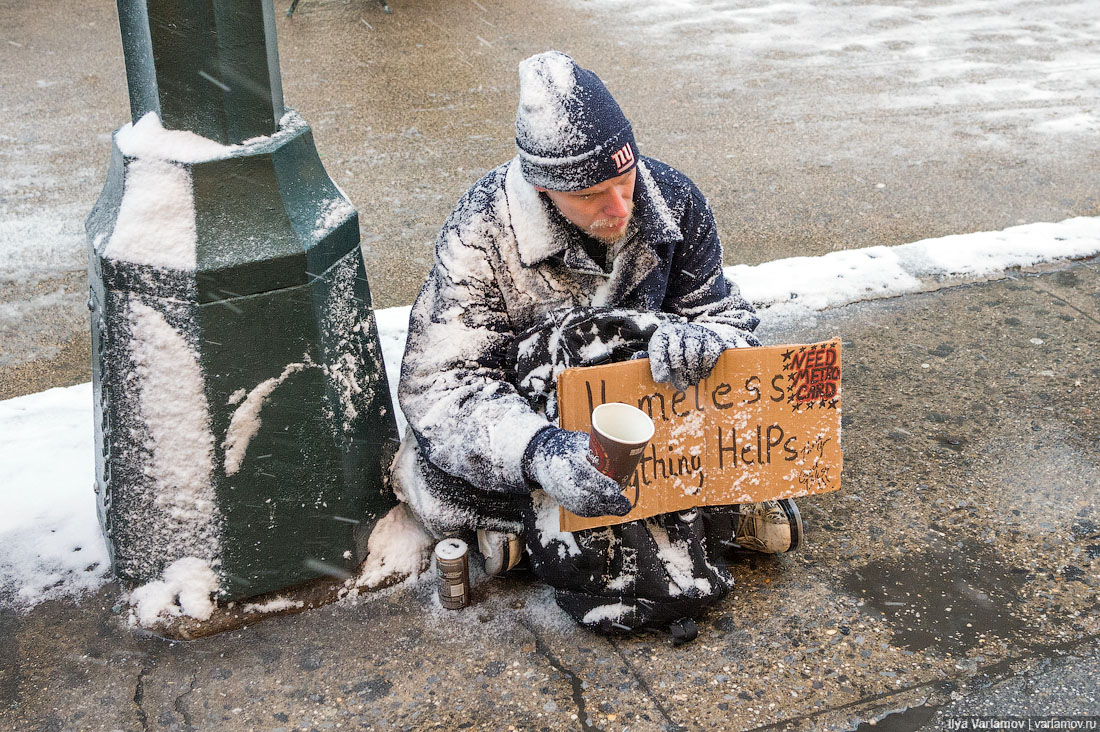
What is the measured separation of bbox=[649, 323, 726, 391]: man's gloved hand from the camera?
239 cm

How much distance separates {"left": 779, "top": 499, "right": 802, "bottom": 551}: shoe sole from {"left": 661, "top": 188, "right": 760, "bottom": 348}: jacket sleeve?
17.2 inches

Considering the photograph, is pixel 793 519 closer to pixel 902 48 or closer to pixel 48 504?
pixel 48 504

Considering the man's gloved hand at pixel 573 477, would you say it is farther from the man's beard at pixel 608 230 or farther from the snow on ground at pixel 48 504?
the snow on ground at pixel 48 504

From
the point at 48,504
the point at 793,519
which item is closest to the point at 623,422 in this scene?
the point at 793,519

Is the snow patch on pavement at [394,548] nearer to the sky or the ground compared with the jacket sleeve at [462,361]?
nearer to the ground

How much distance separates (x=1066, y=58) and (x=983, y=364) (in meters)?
5.65

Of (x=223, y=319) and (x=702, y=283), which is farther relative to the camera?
(x=702, y=283)

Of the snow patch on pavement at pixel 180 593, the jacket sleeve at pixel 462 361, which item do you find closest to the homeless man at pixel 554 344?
the jacket sleeve at pixel 462 361

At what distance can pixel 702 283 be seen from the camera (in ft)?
8.80

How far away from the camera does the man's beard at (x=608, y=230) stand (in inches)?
94.8

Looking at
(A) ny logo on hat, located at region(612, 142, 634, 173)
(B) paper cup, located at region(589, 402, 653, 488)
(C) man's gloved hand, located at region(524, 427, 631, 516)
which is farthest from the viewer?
(A) ny logo on hat, located at region(612, 142, 634, 173)

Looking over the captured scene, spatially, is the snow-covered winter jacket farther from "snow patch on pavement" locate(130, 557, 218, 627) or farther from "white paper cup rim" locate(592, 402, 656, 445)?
"snow patch on pavement" locate(130, 557, 218, 627)

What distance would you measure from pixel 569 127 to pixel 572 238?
1.04ft

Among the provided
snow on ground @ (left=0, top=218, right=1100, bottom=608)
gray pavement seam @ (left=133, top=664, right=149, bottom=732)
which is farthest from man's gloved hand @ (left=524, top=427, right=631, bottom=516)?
snow on ground @ (left=0, top=218, right=1100, bottom=608)
